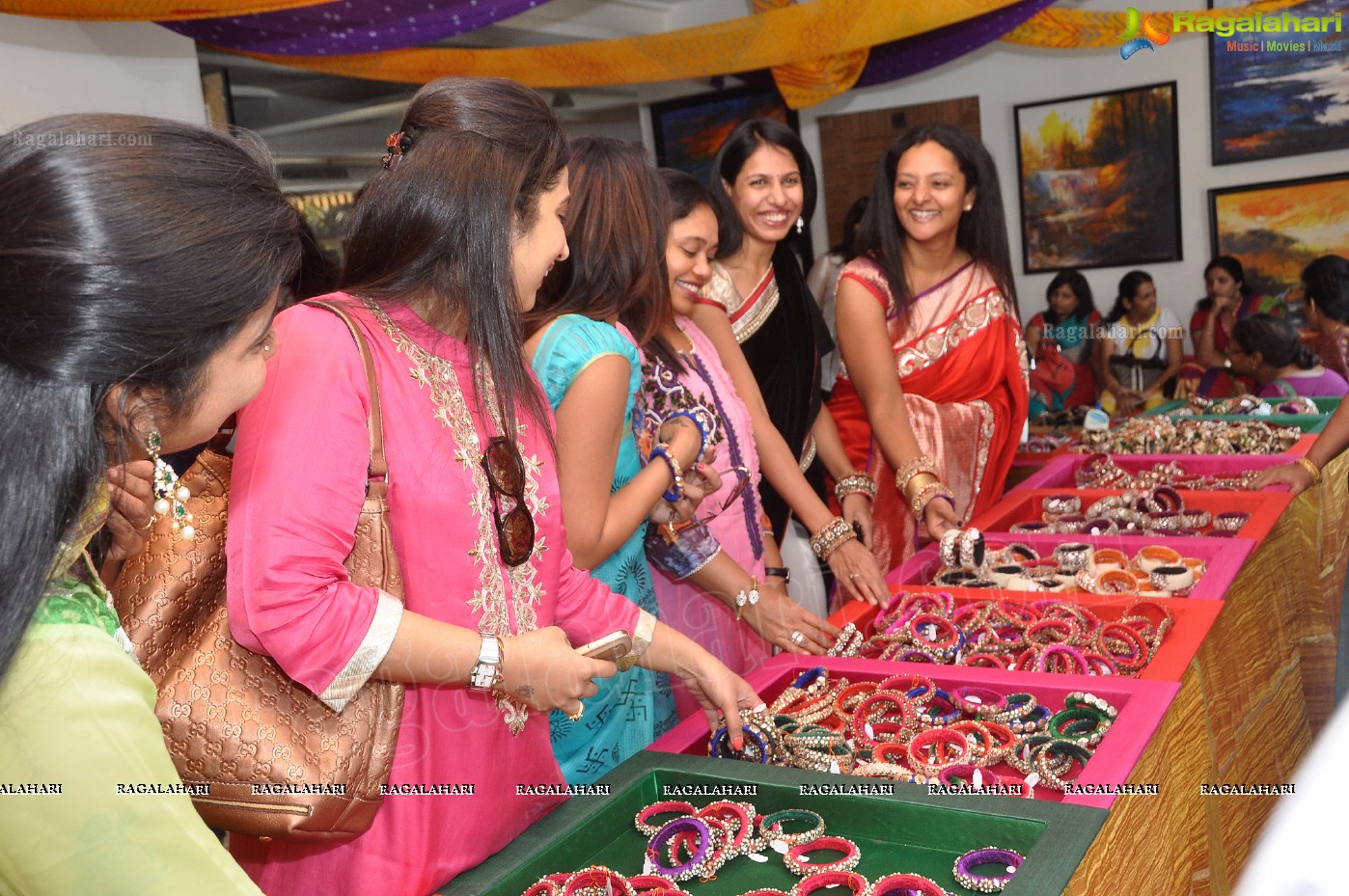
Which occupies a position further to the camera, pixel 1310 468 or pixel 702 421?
pixel 1310 468

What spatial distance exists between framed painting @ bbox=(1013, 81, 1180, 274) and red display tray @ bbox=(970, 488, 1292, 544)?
4725 millimetres

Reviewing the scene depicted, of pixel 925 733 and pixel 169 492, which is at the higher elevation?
pixel 169 492

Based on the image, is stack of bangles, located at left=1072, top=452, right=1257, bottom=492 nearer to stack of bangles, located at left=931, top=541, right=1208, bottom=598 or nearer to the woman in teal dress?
stack of bangles, located at left=931, top=541, right=1208, bottom=598

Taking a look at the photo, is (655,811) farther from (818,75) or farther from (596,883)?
(818,75)

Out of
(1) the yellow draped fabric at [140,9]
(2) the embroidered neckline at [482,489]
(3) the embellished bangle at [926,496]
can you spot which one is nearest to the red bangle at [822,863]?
(2) the embroidered neckline at [482,489]

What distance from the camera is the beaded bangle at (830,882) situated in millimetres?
1097

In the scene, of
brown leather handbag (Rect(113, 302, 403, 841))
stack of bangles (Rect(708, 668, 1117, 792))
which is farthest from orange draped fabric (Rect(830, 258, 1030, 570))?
brown leather handbag (Rect(113, 302, 403, 841))

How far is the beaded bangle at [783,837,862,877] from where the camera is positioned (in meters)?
1.14

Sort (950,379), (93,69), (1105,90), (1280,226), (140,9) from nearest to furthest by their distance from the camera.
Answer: (950,379) < (140,9) < (93,69) < (1280,226) < (1105,90)

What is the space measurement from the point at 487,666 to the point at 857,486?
1.67m

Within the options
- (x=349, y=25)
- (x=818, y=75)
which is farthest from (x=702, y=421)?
(x=818, y=75)

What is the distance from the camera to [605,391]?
153 centimetres

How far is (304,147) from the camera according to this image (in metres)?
6.21

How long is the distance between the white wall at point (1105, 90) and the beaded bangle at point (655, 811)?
637cm
